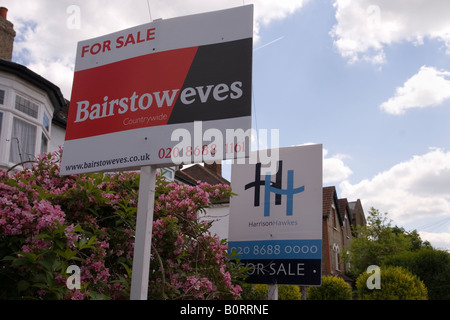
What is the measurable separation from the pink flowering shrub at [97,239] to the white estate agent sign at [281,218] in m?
0.48

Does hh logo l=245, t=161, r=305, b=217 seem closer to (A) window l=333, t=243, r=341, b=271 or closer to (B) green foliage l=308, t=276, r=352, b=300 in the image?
(B) green foliage l=308, t=276, r=352, b=300

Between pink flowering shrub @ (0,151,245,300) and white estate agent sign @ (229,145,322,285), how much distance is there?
18.8 inches

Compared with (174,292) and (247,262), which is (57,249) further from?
(247,262)

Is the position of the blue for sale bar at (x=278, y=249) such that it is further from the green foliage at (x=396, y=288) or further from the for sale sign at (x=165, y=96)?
the green foliage at (x=396, y=288)

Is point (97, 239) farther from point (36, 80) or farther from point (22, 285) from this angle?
point (36, 80)

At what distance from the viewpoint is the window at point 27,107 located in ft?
46.9

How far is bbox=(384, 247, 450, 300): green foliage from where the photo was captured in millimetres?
17297

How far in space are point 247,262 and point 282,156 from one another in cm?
157

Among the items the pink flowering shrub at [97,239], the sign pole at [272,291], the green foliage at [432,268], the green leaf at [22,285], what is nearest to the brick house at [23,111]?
the pink flowering shrub at [97,239]

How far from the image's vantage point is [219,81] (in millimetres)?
3672

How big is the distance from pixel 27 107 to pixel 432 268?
1551cm

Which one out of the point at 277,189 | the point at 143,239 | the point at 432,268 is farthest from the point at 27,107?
the point at 432,268
